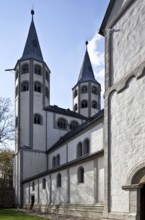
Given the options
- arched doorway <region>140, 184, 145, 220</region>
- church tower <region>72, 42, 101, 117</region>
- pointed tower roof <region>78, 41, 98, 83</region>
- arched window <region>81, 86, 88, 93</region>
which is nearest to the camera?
arched doorway <region>140, 184, 145, 220</region>

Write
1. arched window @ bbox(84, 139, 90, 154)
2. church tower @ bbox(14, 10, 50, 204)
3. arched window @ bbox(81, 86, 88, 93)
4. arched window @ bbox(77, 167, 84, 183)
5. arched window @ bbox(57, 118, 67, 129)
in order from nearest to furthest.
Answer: arched window @ bbox(77, 167, 84, 183), arched window @ bbox(84, 139, 90, 154), church tower @ bbox(14, 10, 50, 204), arched window @ bbox(57, 118, 67, 129), arched window @ bbox(81, 86, 88, 93)

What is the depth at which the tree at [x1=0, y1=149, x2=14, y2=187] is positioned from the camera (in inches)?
2234

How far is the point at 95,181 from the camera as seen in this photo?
67.4ft

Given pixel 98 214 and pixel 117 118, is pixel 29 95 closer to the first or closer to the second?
pixel 98 214

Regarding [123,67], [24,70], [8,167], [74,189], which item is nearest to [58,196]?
[74,189]

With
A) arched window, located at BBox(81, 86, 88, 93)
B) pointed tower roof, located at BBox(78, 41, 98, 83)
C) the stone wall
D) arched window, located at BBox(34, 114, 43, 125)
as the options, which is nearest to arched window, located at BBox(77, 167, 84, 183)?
arched window, located at BBox(34, 114, 43, 125)

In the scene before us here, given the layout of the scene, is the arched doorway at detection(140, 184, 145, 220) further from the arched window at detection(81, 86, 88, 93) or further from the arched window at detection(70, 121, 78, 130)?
the arched window at detection(81, 86, 88, 93)

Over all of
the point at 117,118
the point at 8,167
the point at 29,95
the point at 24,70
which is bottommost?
the point at 8,167

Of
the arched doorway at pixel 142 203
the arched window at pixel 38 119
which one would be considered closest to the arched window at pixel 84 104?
the arched window at pixel 38 119

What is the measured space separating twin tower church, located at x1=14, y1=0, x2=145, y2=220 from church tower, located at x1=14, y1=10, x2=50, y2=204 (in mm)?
132

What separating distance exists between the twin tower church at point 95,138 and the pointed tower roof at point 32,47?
0.49ft

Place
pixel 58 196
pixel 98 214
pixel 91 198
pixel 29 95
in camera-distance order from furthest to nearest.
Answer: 1. pixel 29 95
2. pixel 58 196
3. pixel 91 198
4. pixel 98 214

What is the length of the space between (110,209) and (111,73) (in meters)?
6.16

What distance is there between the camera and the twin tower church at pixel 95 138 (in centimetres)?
1253
